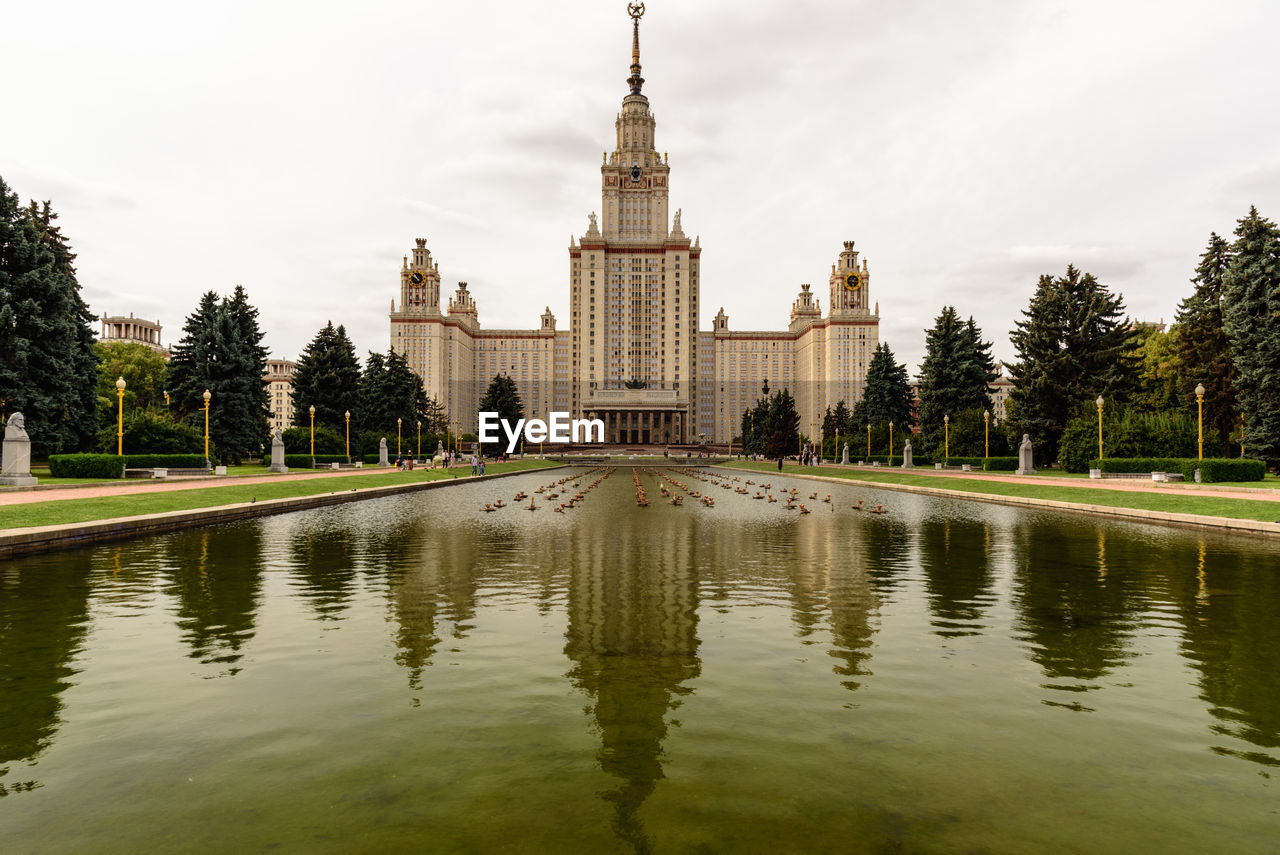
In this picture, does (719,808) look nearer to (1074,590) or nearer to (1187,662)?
(1187,662)

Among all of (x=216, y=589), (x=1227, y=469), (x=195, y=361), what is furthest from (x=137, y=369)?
(x=1227, y=469)

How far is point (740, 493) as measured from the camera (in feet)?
120

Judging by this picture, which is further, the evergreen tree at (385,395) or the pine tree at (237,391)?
the evergreen tree at (385,395)

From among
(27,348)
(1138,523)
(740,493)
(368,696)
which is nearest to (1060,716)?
(368,696)

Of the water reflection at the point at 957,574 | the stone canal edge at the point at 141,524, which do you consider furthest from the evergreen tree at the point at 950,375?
the stone canal edge at the point at 141,524

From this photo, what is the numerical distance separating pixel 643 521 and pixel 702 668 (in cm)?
1498

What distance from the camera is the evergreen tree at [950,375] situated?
220 feet

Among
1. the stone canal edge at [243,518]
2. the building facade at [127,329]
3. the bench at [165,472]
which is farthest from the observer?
the building facade at [127,329]

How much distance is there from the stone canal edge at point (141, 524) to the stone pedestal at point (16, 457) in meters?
13.2

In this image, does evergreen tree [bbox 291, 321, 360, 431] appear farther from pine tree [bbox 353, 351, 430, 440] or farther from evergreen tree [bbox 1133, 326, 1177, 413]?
evergreen tree [bbox 1133, 326, 1177, 413]

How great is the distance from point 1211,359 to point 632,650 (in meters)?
61.1

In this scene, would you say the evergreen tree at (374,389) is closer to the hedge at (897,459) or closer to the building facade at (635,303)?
the hedge at (897,459)

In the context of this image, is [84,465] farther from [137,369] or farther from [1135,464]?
[137,369]

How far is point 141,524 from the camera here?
1925cm
